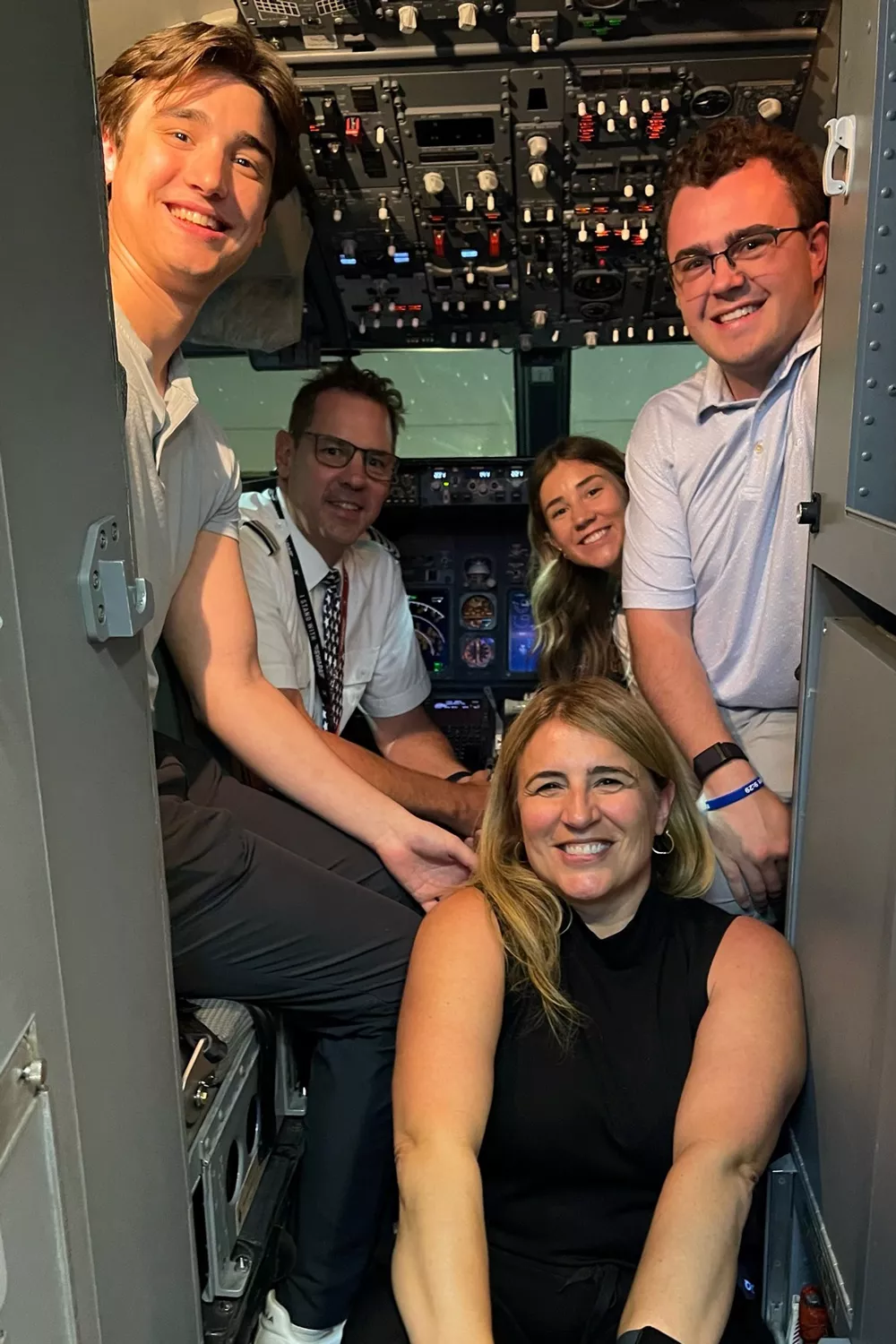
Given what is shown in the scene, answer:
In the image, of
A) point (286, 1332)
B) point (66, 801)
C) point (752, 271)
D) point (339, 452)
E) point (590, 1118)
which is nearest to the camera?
point (66, 801)

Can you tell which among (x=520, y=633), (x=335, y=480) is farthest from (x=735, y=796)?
(x=520, y=633)

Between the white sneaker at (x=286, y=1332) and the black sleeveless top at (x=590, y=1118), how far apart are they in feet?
1.12

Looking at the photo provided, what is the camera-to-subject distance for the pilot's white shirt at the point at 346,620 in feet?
7.61

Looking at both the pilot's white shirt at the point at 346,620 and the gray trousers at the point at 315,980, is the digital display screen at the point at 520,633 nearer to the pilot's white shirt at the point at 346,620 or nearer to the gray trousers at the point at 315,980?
the pilot's white shirt at the point at 346,620

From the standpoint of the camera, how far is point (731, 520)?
1827 millimetres

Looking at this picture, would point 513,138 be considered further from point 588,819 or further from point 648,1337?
point 648,1337

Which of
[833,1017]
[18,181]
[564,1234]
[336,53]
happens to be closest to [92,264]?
[18,181]

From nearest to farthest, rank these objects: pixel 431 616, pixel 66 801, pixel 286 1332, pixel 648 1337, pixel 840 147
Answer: pixel 66 801 < pixel 648 1337 < pixel 840 147 < pixel 286 1332 < pixel 431 616

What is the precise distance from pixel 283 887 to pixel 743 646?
0.94 meters

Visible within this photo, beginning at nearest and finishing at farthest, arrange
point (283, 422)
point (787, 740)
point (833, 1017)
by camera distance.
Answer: point (833, 1017) < point (787, 740) < point (283, 422)

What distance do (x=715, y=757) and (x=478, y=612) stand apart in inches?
74.8

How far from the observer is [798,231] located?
174 cm

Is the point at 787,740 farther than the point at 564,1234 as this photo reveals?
Yes

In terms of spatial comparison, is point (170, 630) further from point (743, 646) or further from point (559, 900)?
point (743, 646)
